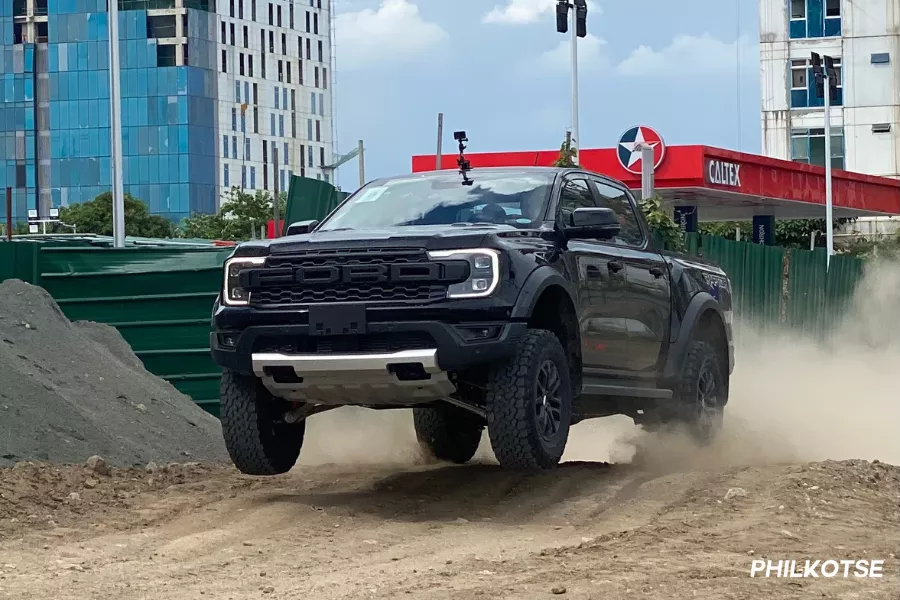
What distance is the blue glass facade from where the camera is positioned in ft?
437

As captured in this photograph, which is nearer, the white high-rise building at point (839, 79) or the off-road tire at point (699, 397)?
the off-road tire at point (699, 397)

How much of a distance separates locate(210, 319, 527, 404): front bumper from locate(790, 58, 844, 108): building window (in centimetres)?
5903

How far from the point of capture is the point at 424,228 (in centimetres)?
923

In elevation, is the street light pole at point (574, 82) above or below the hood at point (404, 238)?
above

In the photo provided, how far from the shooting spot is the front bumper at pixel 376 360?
336 inches

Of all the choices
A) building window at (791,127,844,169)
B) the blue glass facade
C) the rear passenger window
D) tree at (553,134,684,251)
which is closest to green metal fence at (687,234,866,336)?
tree at (553,134,684,251)

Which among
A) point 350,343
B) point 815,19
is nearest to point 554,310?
point 350,343

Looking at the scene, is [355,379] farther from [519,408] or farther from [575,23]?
[575,23]

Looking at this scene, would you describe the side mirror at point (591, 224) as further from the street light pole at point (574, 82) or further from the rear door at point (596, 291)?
the street light pole at point (574, 82)

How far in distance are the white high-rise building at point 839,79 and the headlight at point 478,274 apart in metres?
58.2

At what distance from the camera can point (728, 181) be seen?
125 feet

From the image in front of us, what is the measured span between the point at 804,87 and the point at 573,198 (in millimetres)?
57647

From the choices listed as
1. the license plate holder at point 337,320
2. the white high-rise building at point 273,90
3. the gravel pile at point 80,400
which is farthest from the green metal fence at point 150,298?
the white high-rise building at point 273,90

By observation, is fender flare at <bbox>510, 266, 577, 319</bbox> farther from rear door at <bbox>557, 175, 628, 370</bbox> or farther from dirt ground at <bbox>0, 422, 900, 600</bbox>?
dirt ground at <bbox>0, 422, 900, 600</bbox>
